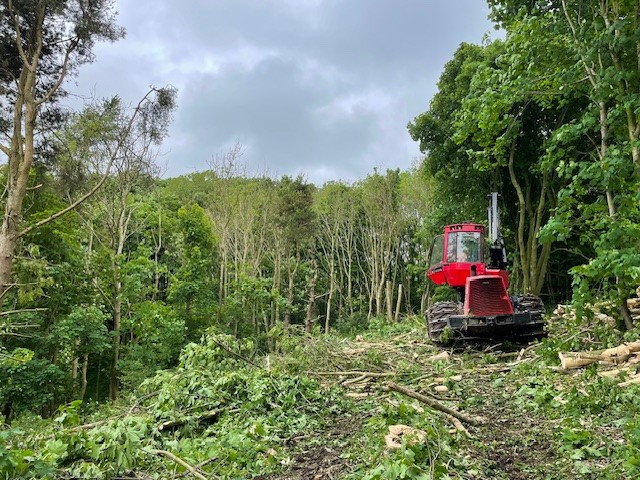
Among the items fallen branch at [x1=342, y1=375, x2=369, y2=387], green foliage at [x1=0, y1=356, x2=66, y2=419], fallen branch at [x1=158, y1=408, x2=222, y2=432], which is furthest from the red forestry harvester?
green foliage at [x1=0, y1=356, x2=66, y2=419]

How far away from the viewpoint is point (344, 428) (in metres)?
4.86

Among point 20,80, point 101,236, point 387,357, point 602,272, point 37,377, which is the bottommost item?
point 37,377

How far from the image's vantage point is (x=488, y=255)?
34.3 ft

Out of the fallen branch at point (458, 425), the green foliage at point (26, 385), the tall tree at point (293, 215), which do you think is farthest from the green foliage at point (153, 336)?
the fallen branch at point (458, 425)

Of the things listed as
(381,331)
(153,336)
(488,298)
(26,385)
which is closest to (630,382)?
(488,298)

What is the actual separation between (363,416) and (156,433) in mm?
2120

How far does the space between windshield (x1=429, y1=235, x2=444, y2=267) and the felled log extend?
431cm

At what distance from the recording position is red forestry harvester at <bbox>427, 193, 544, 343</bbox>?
8398 millimetres

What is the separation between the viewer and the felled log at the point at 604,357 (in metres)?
6.13

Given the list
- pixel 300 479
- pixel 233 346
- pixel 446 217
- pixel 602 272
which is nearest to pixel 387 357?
pixel 233 346

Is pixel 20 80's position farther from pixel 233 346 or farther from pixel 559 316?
pixel 559 316

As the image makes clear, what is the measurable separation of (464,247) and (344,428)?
6.30 m

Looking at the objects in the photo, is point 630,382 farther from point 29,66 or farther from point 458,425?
point 29,66

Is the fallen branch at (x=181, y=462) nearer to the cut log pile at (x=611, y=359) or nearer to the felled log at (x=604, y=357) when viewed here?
the cut log pile at (x=611, y=359)
